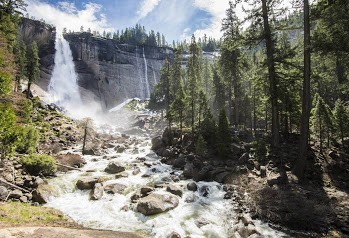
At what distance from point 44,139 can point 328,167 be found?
1320 inches

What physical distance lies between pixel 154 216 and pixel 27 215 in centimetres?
656

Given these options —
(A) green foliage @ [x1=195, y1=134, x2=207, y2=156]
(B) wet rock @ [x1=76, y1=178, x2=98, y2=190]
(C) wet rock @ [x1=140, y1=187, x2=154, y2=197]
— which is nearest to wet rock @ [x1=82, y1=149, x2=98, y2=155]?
(A) green foliage @ [x1=195, y1=134, x2=207, y2=156]

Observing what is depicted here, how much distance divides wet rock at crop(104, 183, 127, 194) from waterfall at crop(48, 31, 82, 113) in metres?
65.4

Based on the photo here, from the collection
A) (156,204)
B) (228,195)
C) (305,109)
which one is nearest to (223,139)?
(228,195)

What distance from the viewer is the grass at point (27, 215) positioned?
12.5 metres

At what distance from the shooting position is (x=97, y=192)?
18.0 metres

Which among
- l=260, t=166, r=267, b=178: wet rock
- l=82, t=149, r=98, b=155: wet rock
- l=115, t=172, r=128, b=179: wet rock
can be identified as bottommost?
l=115, t=172, r=128, b=179: wet rock

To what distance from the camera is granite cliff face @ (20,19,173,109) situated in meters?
87.6

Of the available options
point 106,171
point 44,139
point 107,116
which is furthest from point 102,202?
point 107,116

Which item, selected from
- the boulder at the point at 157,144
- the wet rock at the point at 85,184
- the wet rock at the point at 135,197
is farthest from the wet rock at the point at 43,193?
the boulder at the point at 157,144

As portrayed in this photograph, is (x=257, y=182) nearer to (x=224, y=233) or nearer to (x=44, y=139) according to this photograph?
(x=224, y=233)

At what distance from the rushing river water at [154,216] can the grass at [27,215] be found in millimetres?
859

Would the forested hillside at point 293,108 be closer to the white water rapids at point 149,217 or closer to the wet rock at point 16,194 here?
the white water rapids at point 149,217

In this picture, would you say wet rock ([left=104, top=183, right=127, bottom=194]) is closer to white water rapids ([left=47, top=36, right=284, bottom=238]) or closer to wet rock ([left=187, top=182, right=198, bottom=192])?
white water rapids ([left=47, top=36, right=284, bottom=238])
